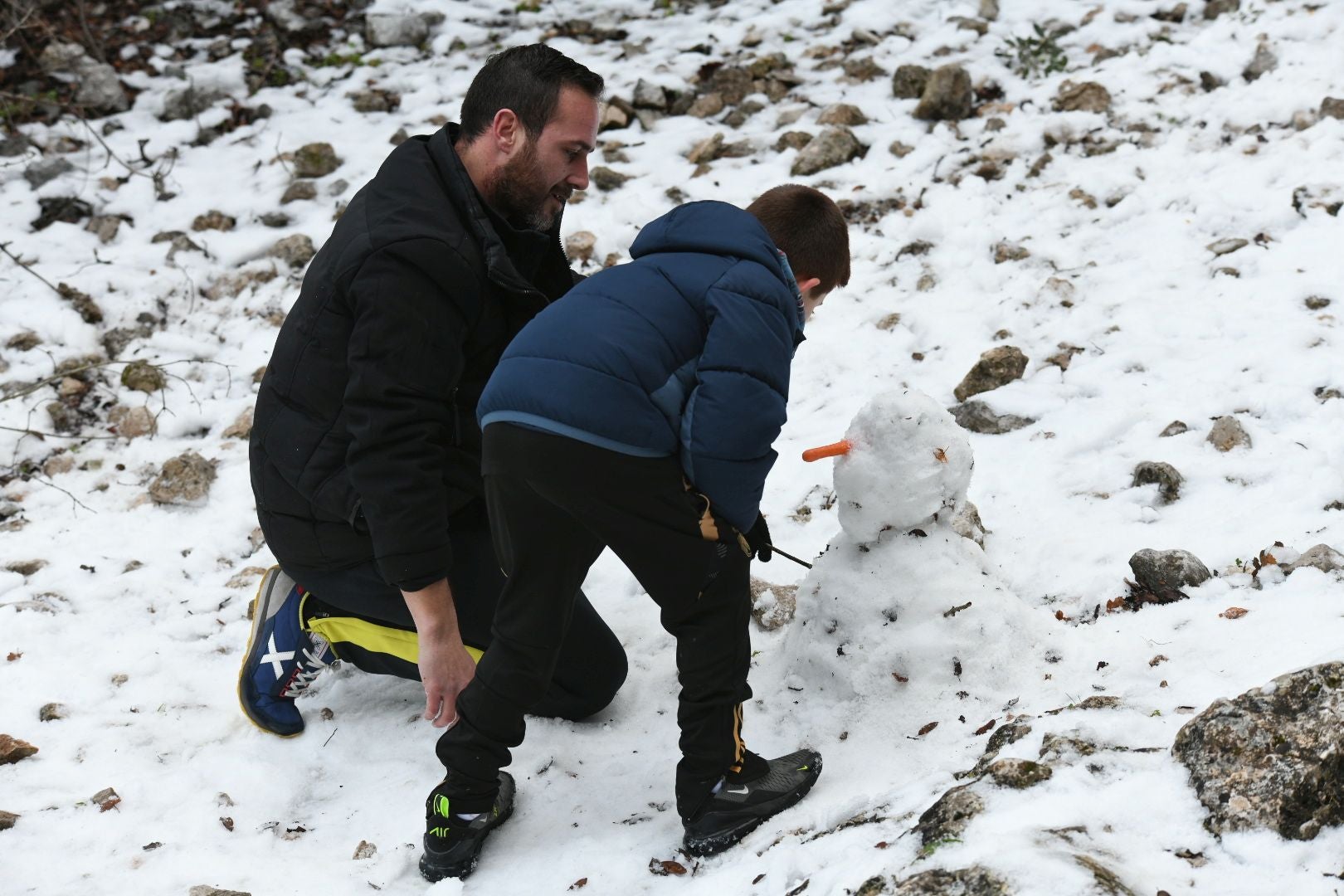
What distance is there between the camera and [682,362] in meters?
2.18

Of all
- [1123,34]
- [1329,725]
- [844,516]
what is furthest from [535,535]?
[1123,34]

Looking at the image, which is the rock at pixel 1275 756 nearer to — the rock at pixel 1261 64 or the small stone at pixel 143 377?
the small stone at pixel 143 377

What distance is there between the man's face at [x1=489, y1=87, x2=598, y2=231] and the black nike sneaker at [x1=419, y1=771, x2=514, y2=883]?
1422 mm

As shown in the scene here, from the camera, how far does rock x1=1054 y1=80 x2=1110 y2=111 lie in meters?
5.16

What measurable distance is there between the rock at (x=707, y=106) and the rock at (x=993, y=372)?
2.76m

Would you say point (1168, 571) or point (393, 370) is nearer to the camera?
point (393, 370)

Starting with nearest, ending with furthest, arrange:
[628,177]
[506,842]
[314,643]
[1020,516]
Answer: [506,842], [314,643], [1020,516], [628,177]

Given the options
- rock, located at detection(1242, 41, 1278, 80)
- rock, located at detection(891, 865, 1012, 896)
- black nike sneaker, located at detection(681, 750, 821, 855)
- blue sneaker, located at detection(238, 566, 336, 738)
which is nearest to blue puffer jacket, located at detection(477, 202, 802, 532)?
black nike sneaker, located at detection(681, 750, 821, 855)

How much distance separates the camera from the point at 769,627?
122 inches

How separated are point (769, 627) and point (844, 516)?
1.97 ft

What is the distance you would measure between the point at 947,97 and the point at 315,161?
11.1 feet

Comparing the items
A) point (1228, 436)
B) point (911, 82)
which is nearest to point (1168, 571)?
point (1228, 436)

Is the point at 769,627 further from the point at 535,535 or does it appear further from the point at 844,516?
the point at 535,535

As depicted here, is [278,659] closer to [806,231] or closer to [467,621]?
[467,621]
